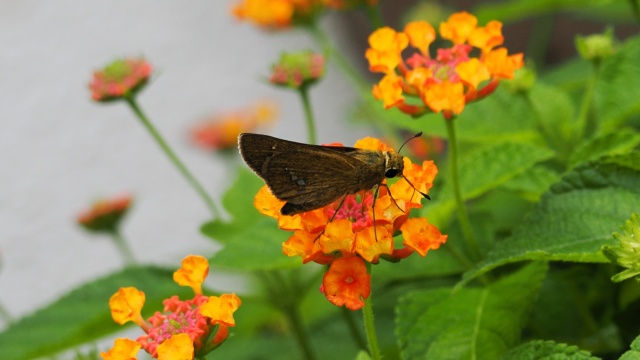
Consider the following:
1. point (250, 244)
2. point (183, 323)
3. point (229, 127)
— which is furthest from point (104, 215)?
point (183, 323)

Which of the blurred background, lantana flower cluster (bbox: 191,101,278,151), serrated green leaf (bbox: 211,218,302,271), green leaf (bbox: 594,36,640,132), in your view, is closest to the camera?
serrated green leaf (bbox: 211,218,302,271)

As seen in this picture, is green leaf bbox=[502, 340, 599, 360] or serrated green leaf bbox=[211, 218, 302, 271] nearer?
green leaf bbox=[502, 340, 599, 360]

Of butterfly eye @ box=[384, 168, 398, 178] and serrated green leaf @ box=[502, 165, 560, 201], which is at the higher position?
butterfly eye @ box=[384, 168, 398, 178]

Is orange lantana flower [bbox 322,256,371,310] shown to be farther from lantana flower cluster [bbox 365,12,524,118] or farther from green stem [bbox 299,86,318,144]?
green stem [bbox 299,86,318,144]

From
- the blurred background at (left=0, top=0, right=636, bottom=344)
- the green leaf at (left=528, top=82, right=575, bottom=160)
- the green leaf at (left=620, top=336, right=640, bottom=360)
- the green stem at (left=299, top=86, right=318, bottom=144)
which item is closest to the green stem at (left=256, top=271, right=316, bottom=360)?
the green stem at (left=299, top=86, right=318, bottom=144)

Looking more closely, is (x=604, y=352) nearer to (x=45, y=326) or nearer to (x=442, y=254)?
(x=442, y=254)

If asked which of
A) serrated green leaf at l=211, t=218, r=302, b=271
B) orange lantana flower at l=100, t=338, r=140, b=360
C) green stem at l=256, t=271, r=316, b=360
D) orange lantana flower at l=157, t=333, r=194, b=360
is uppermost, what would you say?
orange lantana flower at l=157, t=333, r=194, b=360

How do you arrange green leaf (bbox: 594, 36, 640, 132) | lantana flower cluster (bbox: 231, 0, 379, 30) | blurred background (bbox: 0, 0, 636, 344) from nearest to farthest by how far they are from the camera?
green leaf (bbox: 594, 36, 640, 132)
lantana flower cluster (bbox: 231, 0, 379, 30)
blurred background (bbox: 0, 0, 636, 344)
